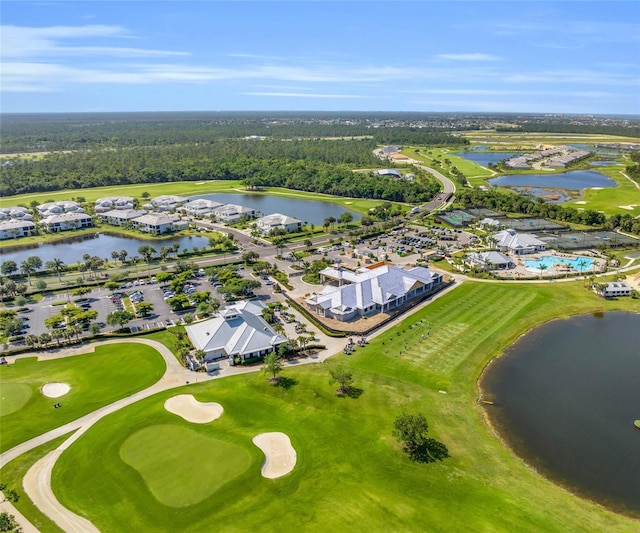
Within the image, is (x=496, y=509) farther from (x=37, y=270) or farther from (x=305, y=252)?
(x=37, y=270)

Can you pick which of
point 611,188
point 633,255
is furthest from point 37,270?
point 611,188

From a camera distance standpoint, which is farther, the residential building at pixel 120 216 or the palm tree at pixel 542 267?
the residential building at pixel 120 216

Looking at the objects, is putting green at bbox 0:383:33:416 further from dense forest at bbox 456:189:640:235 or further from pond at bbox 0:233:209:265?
dense forest at bbox 456:189:640:235

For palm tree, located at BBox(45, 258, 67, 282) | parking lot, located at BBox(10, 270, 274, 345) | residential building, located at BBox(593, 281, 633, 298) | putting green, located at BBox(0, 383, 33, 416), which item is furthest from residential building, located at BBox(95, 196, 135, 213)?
residential building, located at BBox(593, 281, 633, 298)

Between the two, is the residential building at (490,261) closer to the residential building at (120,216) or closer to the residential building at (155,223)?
the residential building at (155,223)

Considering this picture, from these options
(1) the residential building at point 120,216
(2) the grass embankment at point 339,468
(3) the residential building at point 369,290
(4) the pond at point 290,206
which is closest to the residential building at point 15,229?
(1) the residential building at point 120,216

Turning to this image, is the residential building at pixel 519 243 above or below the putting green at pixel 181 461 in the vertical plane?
above
